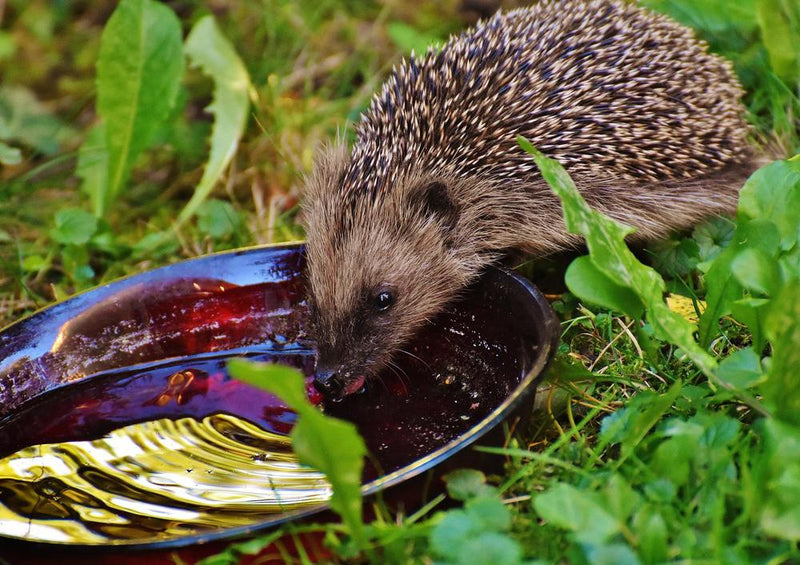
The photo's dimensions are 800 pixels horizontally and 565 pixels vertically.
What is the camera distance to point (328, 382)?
2.57 meters

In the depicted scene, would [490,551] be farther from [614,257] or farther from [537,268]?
[537,268]

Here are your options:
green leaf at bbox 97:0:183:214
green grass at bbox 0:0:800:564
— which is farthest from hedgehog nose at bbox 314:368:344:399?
green leaf at bbox 97:0:183:214

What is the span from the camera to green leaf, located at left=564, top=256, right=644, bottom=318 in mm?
2166

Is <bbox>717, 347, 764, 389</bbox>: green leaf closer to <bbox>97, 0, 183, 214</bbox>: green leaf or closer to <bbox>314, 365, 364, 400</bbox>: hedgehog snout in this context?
<bbox>314, 365, 364, 400</bbox>: hedgehog snout

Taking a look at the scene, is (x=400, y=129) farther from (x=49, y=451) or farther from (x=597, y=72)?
(x=49, y=451)

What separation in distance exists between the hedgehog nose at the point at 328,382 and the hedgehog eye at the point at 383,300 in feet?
0.95

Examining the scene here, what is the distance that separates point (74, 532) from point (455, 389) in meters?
1.09

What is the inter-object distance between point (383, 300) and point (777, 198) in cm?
118

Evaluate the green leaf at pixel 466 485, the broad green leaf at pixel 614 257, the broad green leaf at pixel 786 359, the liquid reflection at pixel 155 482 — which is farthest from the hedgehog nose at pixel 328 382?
the broad green leaf at pixel 786 359

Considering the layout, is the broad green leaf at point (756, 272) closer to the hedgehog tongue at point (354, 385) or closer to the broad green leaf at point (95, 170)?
the hedgehog tongue at point (354, 385)

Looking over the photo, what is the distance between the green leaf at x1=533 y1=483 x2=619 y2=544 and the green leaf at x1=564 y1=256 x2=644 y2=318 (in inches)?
22.6

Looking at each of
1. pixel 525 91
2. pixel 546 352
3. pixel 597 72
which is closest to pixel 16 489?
pixel 546 352

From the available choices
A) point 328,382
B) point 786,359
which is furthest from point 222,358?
point 786,359

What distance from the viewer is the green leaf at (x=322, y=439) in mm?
1621
